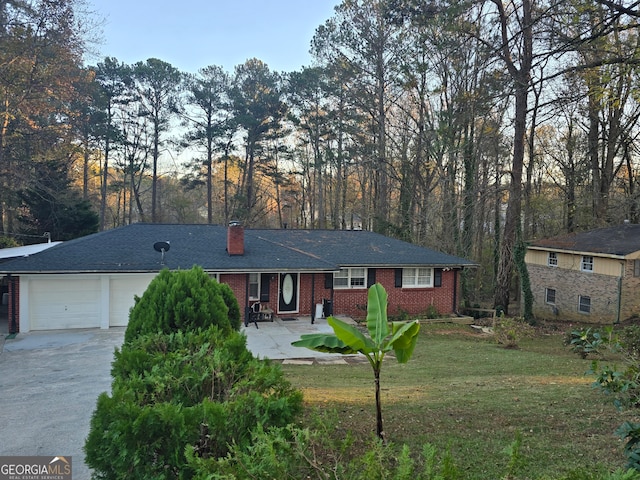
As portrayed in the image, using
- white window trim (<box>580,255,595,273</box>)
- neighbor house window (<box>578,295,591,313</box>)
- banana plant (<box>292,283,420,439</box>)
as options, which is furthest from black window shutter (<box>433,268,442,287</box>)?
banana plant (<box>292,283,420,439</box>)

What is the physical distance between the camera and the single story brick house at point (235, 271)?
14297 mm

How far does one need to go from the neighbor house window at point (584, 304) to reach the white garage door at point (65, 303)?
22574mm

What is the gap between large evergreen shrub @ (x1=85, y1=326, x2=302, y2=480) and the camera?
10.8ft

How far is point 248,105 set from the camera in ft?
→ 112

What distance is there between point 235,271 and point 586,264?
1809 centimetres

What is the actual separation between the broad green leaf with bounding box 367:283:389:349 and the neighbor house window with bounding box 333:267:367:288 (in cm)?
1291

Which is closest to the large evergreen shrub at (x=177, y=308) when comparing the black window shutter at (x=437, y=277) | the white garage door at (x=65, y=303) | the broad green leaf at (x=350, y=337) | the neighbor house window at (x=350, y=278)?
the broad green leaf at (x=350, y=337)

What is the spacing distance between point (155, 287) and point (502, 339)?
12452mm

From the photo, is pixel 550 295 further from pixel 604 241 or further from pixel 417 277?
pixel 417 277

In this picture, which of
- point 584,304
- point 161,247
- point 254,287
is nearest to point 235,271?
point 254,287

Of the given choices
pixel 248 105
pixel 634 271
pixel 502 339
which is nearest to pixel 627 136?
pixel 634 271

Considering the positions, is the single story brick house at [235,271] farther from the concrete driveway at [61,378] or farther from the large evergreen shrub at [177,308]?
the large evergreen shrub at [177,308]

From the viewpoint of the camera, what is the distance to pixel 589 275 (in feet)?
73.6

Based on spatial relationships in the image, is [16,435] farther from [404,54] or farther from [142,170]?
[142,170]
